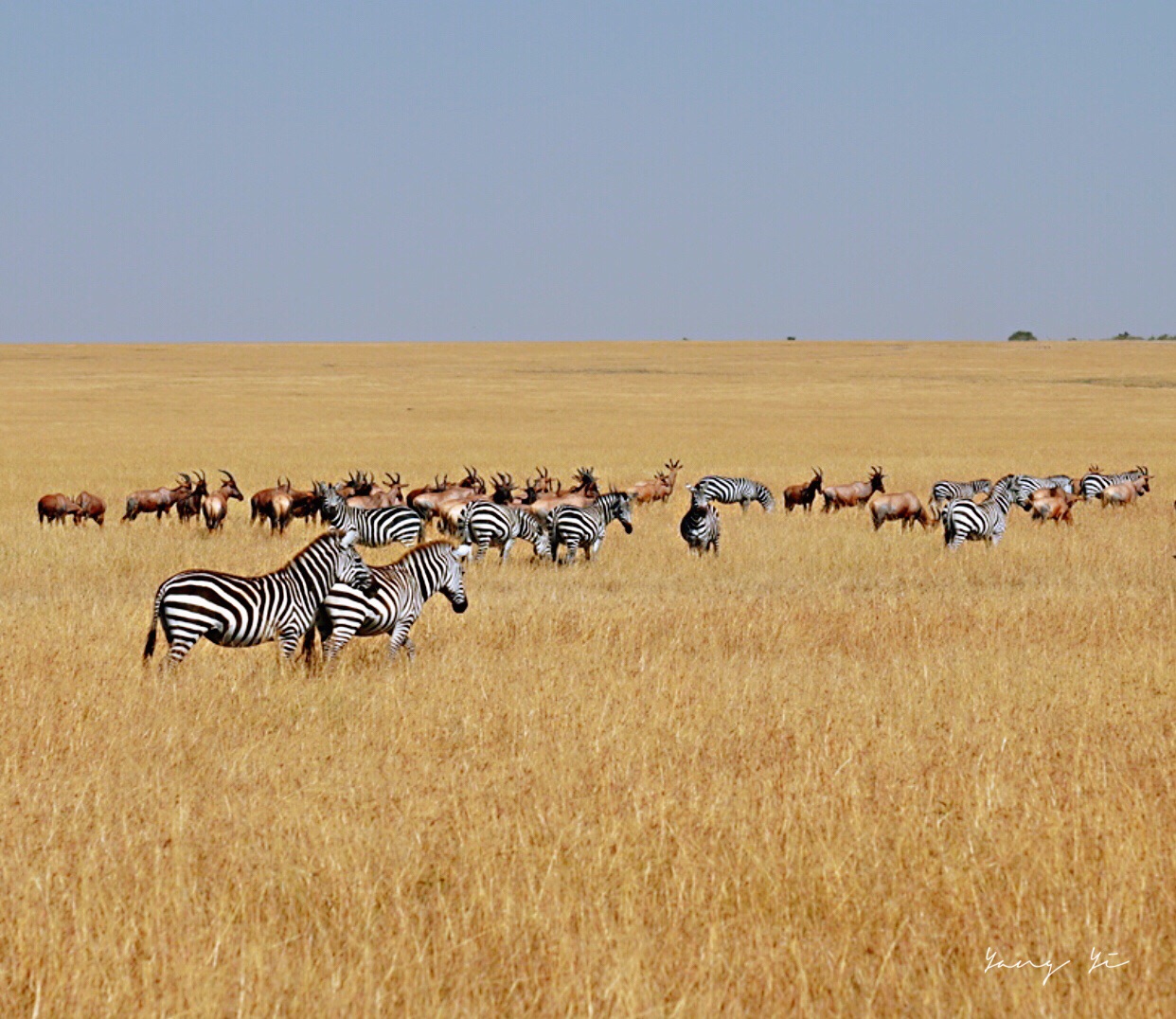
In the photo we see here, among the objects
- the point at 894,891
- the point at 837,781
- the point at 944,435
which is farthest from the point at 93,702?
the point at 944,435

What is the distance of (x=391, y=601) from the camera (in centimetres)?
1054

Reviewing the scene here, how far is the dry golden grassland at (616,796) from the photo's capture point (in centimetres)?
503

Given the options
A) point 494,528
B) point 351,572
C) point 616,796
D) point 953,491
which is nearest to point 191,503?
point 494,528

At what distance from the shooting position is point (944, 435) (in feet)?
164

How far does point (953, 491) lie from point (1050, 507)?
3.08 meters

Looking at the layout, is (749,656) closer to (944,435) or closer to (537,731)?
(537,731)

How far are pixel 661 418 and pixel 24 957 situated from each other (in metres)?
55.6

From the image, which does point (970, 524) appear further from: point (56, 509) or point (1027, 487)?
point (56, 509)

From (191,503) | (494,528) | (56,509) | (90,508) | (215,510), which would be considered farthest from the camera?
(191,503)

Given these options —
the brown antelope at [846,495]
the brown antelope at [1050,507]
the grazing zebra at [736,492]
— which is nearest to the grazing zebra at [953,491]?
the brown antelope at [846,495]

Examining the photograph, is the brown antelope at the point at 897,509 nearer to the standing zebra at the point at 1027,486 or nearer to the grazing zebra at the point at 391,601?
the standing zebra at the point at 1027,486

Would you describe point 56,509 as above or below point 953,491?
below
